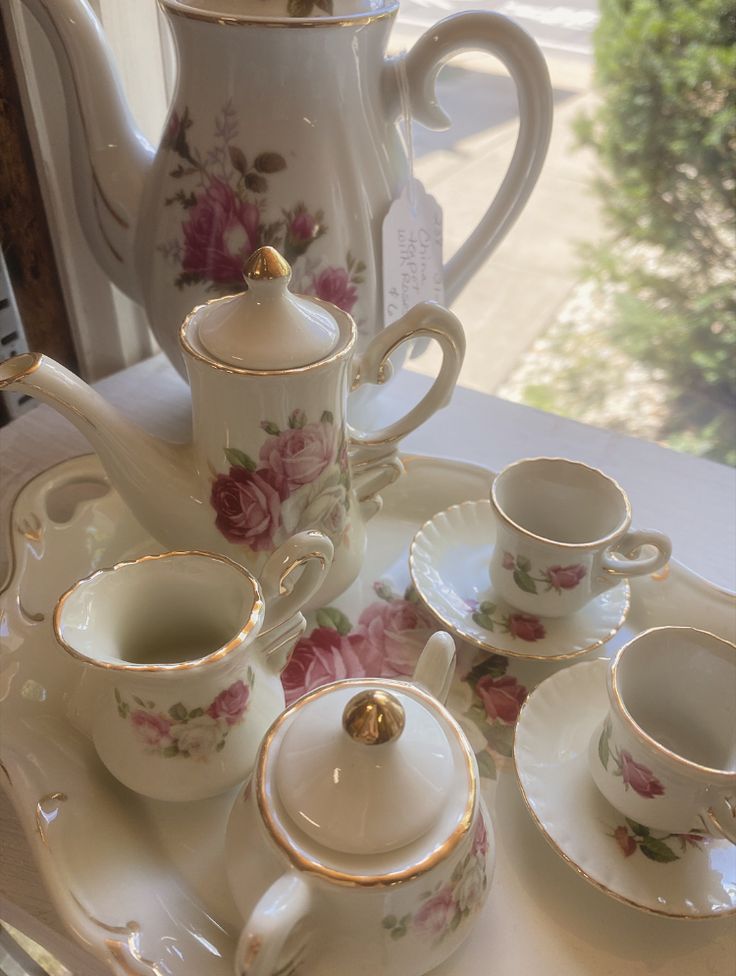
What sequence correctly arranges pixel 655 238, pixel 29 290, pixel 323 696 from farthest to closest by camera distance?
pixel 655 238, pixel 29 290, pixel 323 696

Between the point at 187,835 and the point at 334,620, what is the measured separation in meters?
0.15

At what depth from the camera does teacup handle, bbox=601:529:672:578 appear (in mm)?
465

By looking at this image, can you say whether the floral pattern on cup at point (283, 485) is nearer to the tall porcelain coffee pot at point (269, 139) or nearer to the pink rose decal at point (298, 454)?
the pink rose decal at point (298, 454)

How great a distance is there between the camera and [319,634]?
0.49 m

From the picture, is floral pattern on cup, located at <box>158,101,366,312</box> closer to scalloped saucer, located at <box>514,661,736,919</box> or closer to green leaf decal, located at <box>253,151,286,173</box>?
green leaf decal, located at <box>253,151,286,173</box>

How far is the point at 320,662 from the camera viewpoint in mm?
476

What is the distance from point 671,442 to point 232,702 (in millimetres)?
1176

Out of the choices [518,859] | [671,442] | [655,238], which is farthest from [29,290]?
[655,238]

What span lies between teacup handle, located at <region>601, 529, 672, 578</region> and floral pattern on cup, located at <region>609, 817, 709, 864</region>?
0.44ft

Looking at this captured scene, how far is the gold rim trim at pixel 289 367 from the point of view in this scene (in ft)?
1.26

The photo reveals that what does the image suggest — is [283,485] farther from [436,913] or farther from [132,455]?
[436,913]

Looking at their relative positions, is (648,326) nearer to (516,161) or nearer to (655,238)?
(655,238)

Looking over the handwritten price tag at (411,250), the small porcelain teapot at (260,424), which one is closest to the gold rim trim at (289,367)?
the small porcelain teapot at (260,424)

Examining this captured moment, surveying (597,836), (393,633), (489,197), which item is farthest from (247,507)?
(489,197)
